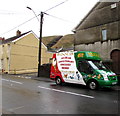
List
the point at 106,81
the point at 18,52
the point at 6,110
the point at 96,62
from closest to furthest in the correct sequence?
1. the point at 6,110
2. the point at 106,81
3. the point at 96,62
4. the point at 18,52

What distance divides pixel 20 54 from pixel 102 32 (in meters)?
16.7

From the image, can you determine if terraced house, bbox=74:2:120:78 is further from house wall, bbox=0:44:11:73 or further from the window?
house wall, bbox=0:44:11:73

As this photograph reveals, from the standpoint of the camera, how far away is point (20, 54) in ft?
91.9

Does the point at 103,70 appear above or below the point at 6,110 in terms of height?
above

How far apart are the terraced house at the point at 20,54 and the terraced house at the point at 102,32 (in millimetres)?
12392

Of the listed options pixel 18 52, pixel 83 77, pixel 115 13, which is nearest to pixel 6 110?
pixel 83 77

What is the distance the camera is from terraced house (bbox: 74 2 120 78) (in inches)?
624

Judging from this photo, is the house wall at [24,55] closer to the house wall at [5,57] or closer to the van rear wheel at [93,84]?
the house wall at [5,57]

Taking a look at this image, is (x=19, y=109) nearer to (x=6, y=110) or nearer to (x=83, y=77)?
(x=6, y=110)

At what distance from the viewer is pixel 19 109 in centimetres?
550

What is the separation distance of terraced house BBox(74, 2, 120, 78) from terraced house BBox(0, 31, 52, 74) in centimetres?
1239

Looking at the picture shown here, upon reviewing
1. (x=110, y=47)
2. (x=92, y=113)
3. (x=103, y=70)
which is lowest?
(x=92, y=113)

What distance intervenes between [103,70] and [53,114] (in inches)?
241

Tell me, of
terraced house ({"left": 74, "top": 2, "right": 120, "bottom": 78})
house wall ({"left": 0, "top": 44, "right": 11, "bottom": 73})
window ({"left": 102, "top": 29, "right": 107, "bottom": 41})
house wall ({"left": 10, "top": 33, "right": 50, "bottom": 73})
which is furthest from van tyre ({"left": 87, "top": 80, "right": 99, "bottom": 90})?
house wall ({"left": 0, "top": 44, "right": 11, "bottom": 73})
